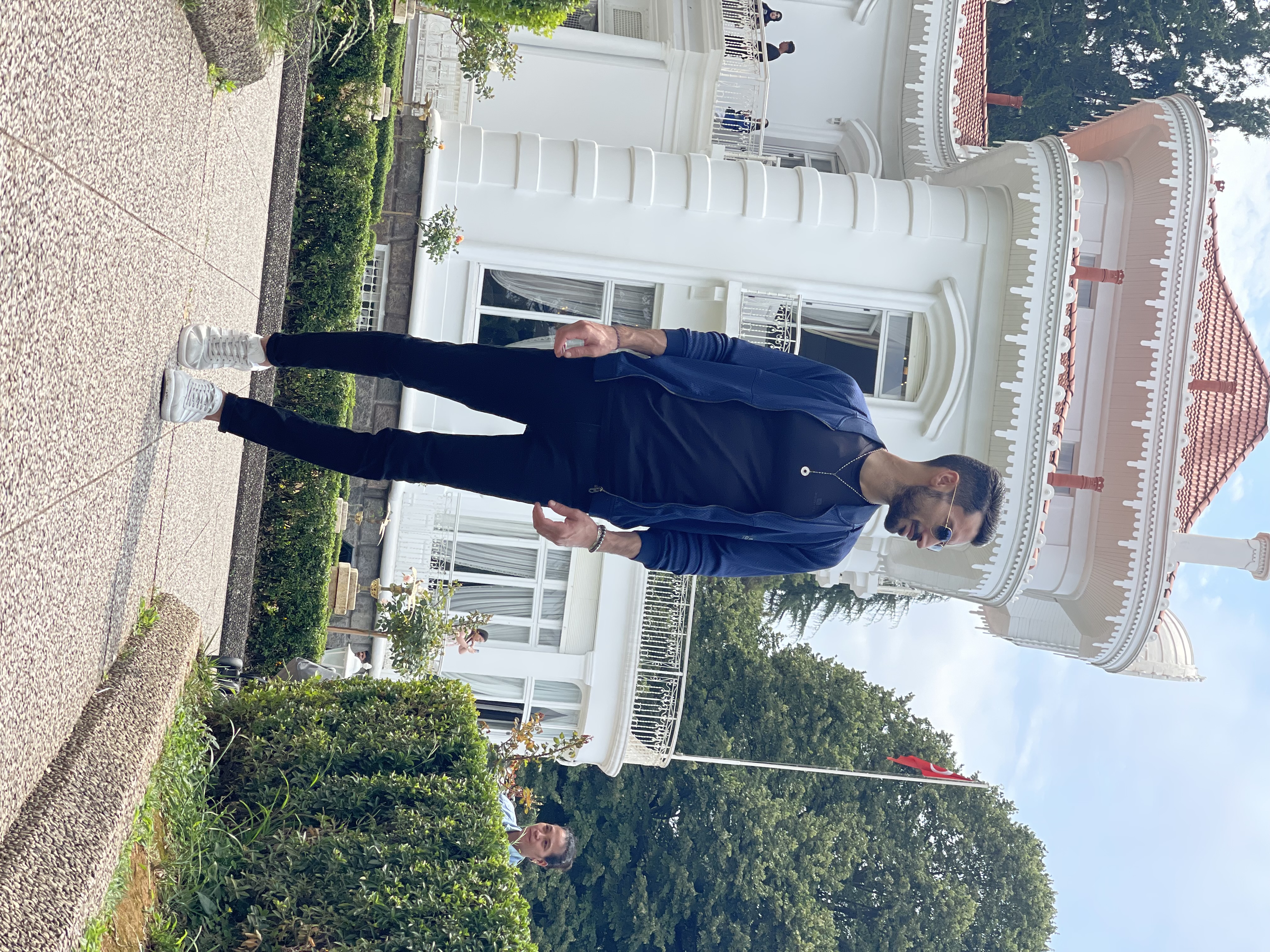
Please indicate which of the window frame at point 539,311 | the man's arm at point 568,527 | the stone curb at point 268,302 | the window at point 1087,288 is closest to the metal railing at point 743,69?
the window frame at point 539,311

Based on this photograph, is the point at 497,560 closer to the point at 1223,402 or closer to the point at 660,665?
the point at 660,665

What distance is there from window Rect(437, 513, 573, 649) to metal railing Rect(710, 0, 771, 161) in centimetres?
676

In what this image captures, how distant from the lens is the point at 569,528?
4.80m

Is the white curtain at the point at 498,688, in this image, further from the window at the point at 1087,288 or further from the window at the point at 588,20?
the window at the point at 588,20

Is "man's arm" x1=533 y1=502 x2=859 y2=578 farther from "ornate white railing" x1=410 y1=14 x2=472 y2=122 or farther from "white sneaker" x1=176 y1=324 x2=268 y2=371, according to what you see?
"ornate white railing" x1=410 y1=14 x2=472 y2=122

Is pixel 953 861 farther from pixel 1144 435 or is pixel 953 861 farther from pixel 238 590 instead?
pixel 238 590

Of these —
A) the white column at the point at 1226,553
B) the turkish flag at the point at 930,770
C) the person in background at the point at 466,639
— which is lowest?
the turkish flag at the point at 930,770

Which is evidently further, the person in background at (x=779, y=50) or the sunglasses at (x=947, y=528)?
the person in background at (x=779, y=50)

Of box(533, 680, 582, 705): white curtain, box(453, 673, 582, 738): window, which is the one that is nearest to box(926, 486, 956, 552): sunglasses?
box(453, 673, 582, 738): window

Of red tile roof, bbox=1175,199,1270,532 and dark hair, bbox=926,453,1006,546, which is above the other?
red tile roof, bbox=1175,199,1270,532

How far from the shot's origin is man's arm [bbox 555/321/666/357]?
475cm

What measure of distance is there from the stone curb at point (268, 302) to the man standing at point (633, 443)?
3.24 m

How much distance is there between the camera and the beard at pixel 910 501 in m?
4.86

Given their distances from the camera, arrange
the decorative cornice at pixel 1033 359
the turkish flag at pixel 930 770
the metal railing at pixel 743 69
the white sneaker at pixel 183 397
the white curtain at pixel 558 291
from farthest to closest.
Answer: the turkish flag at pixel 930 770 < the metal railing at pixel 743 69 < the white curtain at pixel 558 291 < the decorative cornice at pixel 1033 359 < the white sneaker at pixel 183 397
